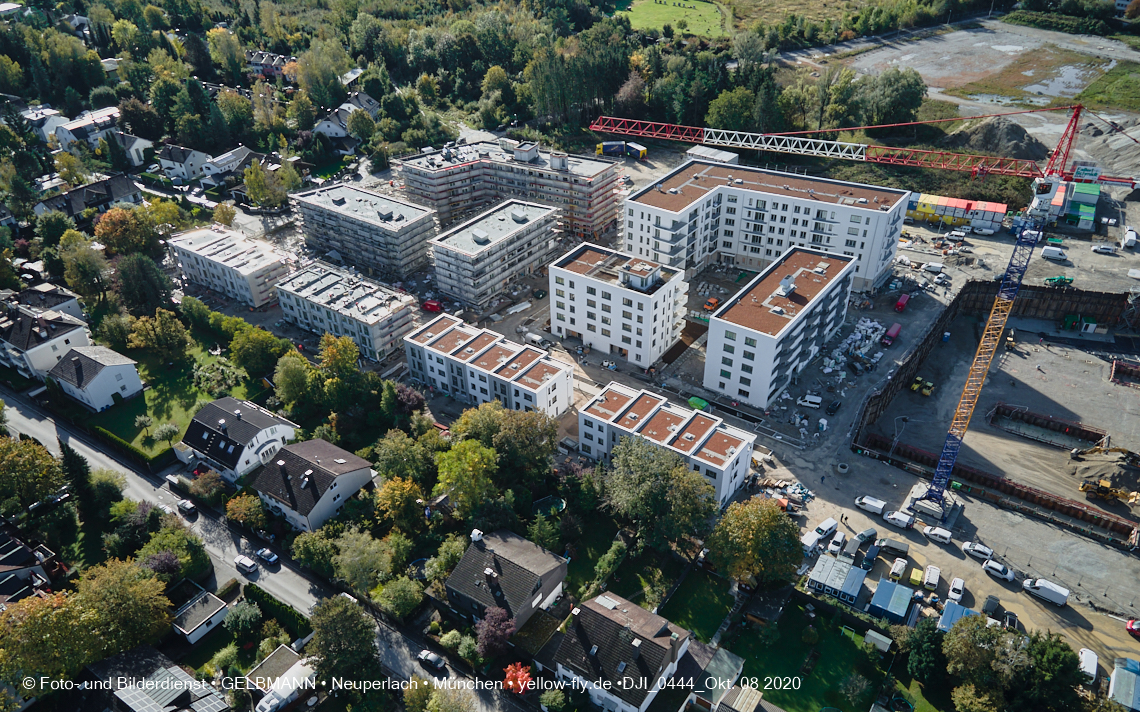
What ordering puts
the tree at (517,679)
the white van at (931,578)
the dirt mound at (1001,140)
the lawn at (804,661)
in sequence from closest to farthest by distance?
the tree at (517,679) → the lawn at (804,661) → the white van at (931,578) → the dirt mound at (1001,140)

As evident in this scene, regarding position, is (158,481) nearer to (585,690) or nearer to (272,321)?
(272,321)

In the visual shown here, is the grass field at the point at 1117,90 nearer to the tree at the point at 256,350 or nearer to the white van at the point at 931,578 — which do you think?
the white van at the point at 931,578

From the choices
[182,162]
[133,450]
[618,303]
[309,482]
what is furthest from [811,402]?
[182,162]

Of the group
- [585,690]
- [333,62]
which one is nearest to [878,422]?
[585,690]

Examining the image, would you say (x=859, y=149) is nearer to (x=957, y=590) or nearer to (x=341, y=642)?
(x=957, y=590)

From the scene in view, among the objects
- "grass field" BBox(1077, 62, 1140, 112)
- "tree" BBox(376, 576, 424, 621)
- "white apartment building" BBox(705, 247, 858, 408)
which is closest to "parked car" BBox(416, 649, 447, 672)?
"tree" BBox(376, 576, 424, 621)

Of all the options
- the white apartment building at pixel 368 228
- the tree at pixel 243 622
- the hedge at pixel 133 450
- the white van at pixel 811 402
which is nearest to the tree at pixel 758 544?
the white van at pixel 811 402
